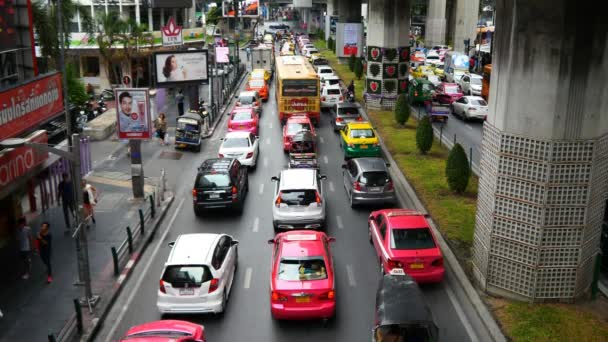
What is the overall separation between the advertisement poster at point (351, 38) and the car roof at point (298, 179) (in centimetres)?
4868

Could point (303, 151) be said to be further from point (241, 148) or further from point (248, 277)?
point (248, 277)

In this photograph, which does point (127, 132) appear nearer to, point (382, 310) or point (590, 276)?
point (382, 310)

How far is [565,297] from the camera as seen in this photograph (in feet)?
49.0

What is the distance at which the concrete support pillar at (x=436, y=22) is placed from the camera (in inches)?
3719

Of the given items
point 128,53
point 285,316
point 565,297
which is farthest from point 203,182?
point 128,53

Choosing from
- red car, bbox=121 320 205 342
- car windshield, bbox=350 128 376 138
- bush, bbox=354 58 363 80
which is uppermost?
bush, bbox=354 58 363 80

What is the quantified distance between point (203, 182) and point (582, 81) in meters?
13.1

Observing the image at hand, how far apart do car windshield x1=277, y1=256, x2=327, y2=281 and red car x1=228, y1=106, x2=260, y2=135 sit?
1938 centimetres

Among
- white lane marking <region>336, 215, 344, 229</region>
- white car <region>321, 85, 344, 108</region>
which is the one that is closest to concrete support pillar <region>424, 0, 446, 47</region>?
white car <region>321, 85, 344, 108</region>

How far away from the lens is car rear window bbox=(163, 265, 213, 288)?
568 inches

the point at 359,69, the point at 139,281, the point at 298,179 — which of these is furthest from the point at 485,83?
the point at 139,281

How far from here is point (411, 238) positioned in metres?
16.5

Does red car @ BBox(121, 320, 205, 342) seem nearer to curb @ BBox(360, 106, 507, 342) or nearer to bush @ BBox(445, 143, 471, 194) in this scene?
curb @ BBox(360, 106, 507, 342)

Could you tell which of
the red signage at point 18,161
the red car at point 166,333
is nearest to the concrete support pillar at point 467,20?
the red signage at point 18,161
